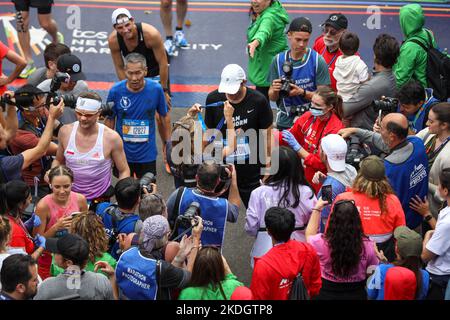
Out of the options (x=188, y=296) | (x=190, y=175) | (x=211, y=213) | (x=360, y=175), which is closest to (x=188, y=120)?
(x=190, y=175)

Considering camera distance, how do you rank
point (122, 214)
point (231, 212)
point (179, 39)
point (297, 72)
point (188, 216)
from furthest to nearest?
point (179, 39) → point (297, 72) → point (231, 212) → point (122, 214) → point (188, 216)

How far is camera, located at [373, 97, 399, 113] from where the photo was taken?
718 cm

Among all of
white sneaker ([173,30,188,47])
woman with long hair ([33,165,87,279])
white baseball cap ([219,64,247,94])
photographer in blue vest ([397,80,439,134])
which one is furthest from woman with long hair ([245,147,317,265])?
white sneaker ([173,30,188,47])

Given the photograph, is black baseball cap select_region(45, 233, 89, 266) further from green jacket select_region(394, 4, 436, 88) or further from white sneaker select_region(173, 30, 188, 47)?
white sneaker select_region(173, 30, 188, 47)

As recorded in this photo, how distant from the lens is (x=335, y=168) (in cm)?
626

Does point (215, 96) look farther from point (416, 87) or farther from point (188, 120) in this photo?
point (416, 87)

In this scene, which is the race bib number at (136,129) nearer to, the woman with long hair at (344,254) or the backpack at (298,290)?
the woman with long hair at (344,254)

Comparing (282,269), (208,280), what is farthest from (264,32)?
(208,280)

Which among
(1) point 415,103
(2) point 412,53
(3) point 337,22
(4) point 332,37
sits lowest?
(1) point 415,103

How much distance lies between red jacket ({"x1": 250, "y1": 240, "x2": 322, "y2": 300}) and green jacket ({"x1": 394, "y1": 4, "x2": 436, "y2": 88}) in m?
3.80

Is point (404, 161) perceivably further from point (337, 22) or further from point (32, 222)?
point (32, 222)

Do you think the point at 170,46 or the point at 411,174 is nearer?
the point at 411,174

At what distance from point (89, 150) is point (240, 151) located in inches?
59.1

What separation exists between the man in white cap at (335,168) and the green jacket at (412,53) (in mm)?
2375
